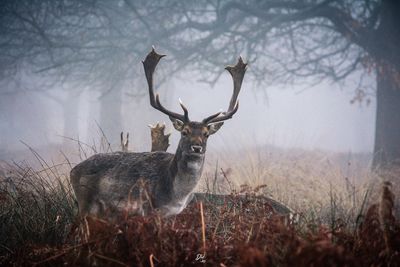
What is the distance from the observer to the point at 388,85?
10.0 metres

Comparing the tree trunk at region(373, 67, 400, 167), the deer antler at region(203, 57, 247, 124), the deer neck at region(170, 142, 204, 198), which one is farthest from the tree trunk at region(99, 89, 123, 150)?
the deer neck at region(170, 142, 204, 198)

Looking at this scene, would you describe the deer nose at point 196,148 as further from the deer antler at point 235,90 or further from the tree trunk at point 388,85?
the tree trunk at point 388,85

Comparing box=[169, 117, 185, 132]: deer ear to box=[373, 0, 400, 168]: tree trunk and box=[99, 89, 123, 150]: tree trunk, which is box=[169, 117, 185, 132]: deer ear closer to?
box=[373, 0, 400, 168]: tree trunk

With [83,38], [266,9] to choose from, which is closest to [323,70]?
[266,9]

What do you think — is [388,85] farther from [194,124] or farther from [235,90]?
[194,124]

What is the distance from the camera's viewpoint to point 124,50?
1106 cm

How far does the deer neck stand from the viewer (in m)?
3.38

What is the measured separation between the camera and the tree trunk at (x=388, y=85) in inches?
363

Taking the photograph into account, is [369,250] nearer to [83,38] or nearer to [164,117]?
[83,38]

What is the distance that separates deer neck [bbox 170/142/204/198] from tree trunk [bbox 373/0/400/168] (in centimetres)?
689

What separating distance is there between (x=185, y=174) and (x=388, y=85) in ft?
29.6

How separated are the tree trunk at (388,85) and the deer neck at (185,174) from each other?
271 inches

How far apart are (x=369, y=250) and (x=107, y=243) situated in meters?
1.63

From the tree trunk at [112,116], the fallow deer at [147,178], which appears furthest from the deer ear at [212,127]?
the tree trunk at [112,116]
